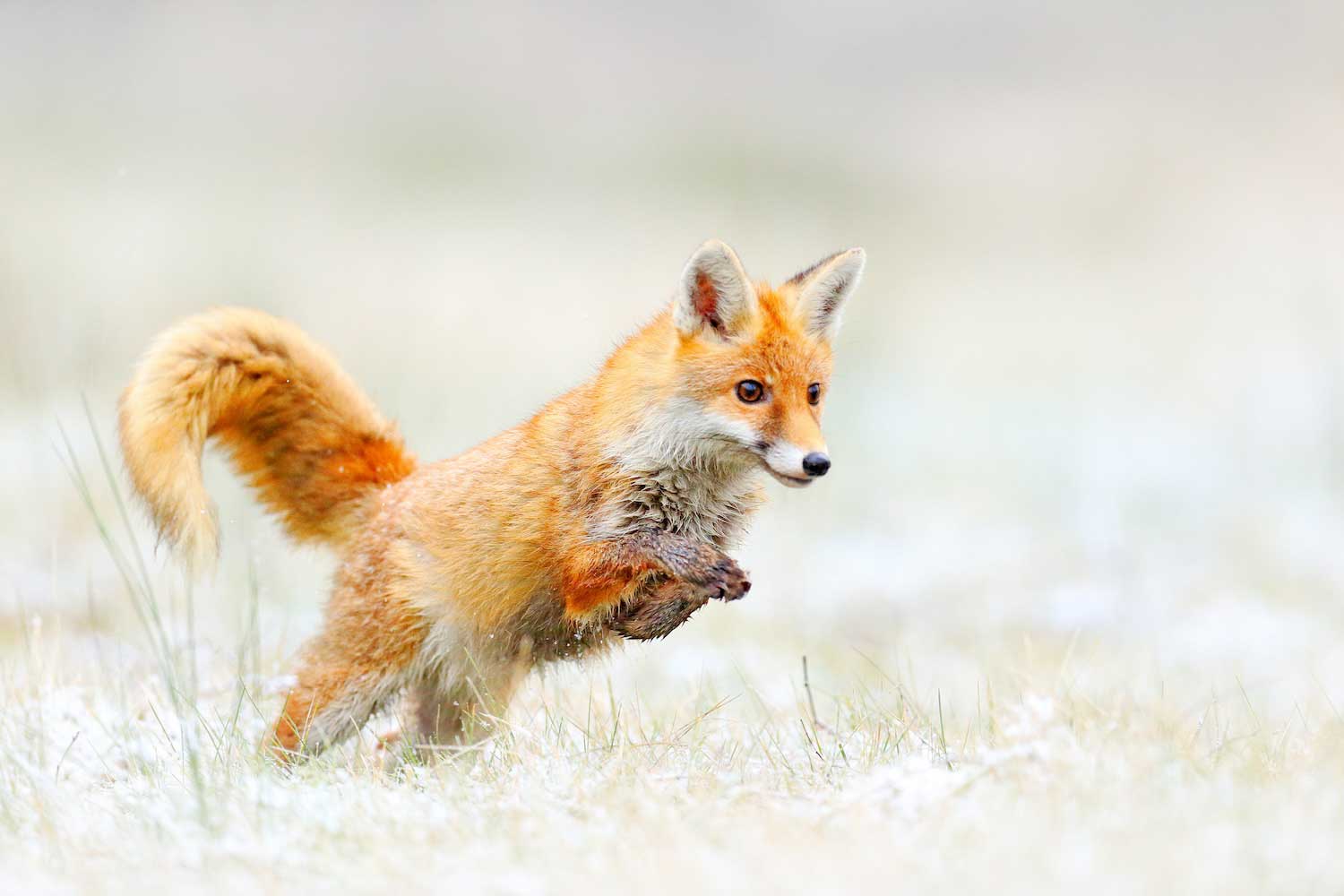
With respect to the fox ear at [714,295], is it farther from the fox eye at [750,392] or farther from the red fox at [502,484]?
the fox eye at [750,392]

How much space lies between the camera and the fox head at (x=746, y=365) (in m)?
5.22

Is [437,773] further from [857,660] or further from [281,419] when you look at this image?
[857,660]

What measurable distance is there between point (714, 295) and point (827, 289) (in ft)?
1.86

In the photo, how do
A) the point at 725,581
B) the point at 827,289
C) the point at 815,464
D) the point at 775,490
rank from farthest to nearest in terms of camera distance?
the point at 775,490, the point at 827,289, the point at 725,581, the point at 815,464

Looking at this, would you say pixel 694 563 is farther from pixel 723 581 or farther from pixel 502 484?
pixel 502 484

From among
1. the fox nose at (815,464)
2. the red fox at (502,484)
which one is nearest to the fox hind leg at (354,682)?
the red fox at (502,484)

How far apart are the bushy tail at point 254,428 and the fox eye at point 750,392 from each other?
80.1 inches

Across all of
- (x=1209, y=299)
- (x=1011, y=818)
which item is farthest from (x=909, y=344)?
(x=1011, y=818)

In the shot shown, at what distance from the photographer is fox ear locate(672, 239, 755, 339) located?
5434 millimetres

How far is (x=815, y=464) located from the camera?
4957 mm

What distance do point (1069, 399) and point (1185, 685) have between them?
8674 millimetres

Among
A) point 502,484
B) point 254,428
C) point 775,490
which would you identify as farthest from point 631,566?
point 775,490

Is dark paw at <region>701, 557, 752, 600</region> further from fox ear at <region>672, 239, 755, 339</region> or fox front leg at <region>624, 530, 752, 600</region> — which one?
fox ear at <region>672, 239, 755, 339</region>

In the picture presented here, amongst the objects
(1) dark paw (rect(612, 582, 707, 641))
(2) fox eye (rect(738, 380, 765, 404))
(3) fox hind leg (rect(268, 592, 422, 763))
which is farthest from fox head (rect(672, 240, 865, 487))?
(3) fox hind leg (rect(268, 592, 422, 763))
